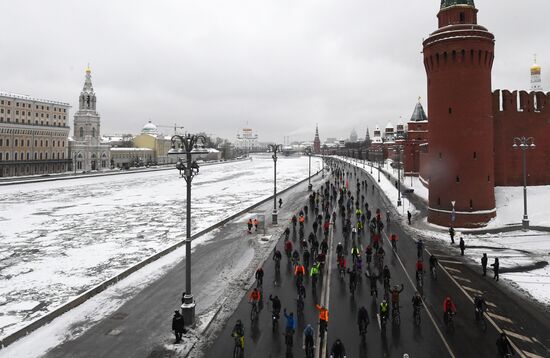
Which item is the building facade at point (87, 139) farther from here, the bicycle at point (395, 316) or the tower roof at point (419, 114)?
the bicycle at point (395, 316)

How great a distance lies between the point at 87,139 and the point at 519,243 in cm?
9766

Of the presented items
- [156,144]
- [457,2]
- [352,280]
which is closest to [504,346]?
[352,280]

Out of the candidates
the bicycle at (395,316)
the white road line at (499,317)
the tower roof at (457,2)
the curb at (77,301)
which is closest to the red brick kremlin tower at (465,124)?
the tower roof at (457,2)

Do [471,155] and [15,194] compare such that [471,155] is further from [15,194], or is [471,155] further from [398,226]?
[15,194]

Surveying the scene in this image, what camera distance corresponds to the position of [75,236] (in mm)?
25891

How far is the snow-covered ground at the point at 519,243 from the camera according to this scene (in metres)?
16.9

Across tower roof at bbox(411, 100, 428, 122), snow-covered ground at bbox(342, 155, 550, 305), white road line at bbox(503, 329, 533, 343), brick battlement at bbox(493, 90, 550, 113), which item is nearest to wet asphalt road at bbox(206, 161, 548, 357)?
white road line at bbox(503, 329, 533, 343)

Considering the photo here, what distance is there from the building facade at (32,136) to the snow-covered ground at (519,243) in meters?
81.3

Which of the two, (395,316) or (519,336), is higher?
(395,316)

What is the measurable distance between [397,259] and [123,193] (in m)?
42.6

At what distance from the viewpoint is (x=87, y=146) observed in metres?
96.1

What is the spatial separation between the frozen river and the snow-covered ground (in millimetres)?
18285

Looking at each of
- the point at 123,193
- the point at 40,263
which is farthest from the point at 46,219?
the point at 123,193

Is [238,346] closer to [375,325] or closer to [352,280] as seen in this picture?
[375,325]
